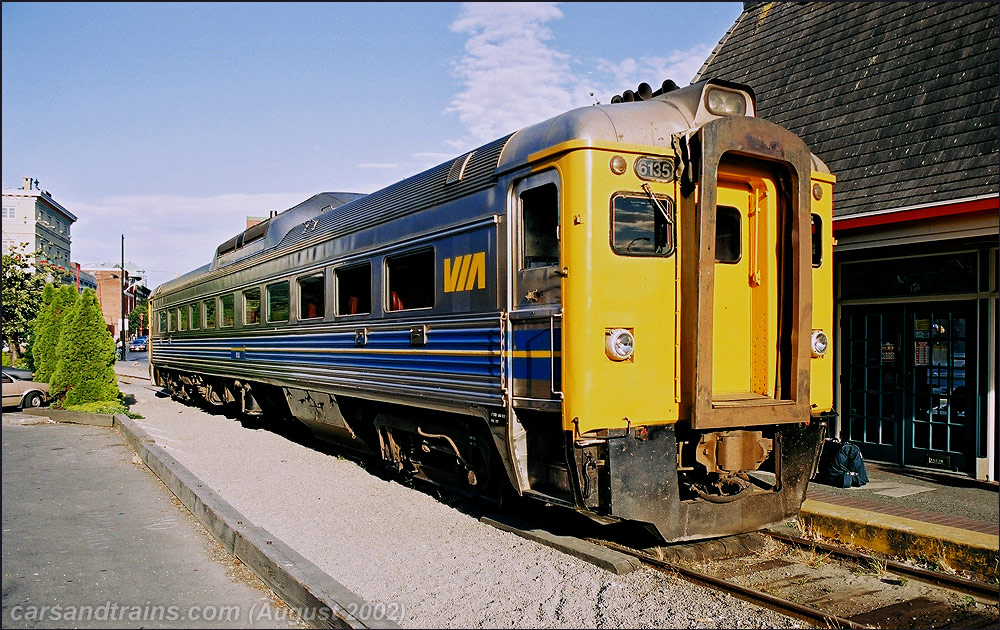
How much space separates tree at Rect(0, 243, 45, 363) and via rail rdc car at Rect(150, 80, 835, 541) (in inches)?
1074

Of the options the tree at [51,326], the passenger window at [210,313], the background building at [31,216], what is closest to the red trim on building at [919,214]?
the passenger window at [210,313]

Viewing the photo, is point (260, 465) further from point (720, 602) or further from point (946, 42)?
point (946, 42)

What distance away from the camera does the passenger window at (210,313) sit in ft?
51.3

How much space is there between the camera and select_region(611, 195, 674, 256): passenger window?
19.2 feet

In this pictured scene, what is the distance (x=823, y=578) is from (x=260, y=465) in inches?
282

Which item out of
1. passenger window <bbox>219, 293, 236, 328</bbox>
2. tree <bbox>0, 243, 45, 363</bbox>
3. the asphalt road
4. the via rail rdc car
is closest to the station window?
passenger window <bbox>219, 293, 236, 328</bbox>

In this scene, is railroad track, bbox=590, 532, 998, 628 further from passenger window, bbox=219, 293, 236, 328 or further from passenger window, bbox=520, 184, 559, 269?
passenger window, bbox=219, 293, 236, 328

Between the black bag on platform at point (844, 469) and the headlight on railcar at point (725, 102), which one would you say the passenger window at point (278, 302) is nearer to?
the headlight on railcar at point (725, 102)

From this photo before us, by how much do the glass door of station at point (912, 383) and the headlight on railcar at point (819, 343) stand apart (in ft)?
9.90

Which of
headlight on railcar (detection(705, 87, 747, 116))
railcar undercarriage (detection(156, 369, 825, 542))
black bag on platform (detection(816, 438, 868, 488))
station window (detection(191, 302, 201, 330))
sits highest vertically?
headlight on railcar (detection(705, 87, 747, 116))

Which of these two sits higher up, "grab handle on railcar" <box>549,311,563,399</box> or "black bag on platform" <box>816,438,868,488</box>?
"grab handle on railcar" <box>549,311,563,399</box>

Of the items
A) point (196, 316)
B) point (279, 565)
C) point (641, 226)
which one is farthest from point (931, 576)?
point (196, 316)

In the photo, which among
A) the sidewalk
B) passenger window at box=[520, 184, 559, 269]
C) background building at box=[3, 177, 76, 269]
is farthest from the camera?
background building at box=[3, 177, 76, 269]

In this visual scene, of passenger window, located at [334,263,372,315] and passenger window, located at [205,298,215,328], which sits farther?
passenger window, located at [205,298,215,328]
